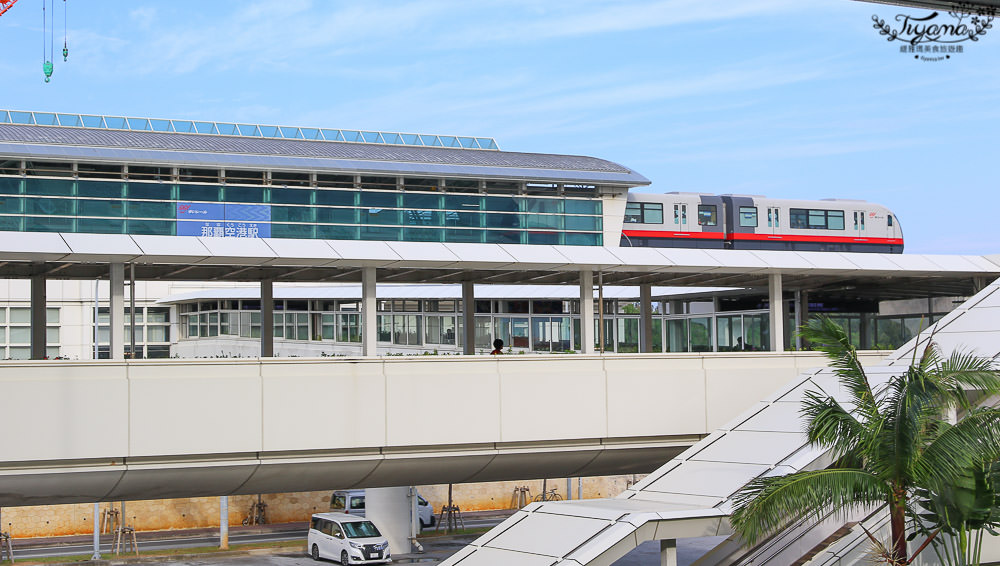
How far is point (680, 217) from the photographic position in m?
47.6

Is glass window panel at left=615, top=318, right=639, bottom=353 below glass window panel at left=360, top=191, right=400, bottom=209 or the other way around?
below

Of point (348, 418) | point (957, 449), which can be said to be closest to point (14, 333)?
point (348, 418)

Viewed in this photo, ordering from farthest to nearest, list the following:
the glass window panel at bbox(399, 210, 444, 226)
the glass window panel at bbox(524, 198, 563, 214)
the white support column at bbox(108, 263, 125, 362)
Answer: the glass window panel at bbox(524, 198, 563, 214) < the glass window panel at bbox(399, 210, 444, 226) < the white support column at bbox(108, 263, 125, 362)

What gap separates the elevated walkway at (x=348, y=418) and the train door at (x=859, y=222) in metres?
33.4

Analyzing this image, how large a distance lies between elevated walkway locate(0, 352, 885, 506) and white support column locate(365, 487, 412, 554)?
18241 millimetres

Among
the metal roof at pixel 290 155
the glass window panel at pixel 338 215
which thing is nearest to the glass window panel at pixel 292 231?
the glass window panel at pixel 338 215

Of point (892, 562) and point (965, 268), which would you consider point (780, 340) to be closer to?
point (965, 268)

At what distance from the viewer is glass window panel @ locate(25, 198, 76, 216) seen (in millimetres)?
36688

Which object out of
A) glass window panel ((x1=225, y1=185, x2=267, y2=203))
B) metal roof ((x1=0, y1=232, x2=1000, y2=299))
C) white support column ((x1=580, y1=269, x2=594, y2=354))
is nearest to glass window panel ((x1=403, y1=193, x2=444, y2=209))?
glass window panel ((x1=225, y1=185, x2=267, y2=203))

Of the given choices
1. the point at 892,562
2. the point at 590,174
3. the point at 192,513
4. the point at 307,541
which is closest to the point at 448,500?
the point at 307,541

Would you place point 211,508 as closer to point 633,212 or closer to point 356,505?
point 356,505

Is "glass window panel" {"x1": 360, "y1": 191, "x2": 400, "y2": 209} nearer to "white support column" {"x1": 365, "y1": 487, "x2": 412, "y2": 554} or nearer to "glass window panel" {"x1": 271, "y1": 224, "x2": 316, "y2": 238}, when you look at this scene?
"glass window panel" {"x1": 271, "y1": 224, "x2": 316, "y2": 238}

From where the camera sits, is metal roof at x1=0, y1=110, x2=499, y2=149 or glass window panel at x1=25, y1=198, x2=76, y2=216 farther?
metal roof at x1=0, y1=110, x2=499, y2=149

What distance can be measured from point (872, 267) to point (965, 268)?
250 cm
